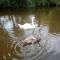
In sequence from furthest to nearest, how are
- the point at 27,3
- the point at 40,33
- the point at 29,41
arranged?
the point at 27,3 → the point at 40,33 → the point at 29,41

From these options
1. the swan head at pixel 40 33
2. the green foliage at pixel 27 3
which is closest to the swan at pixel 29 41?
the swan head at pixel 40 33

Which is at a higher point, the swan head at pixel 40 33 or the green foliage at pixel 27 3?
the green foliage at pixel 27 3

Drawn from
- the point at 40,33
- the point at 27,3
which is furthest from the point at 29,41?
the point at 27,3

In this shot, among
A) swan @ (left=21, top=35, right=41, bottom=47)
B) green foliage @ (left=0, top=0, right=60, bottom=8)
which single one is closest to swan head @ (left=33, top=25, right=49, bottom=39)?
swan @ (left=21, top=35, right=41, bottom=47)

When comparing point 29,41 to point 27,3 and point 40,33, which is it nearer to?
point 40,33

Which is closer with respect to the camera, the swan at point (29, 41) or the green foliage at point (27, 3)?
the swan at point (29, 41)

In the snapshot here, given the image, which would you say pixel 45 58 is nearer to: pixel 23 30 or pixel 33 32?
pixel 33 32

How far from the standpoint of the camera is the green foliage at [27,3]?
16.1 meters

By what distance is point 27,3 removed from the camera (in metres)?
16.7

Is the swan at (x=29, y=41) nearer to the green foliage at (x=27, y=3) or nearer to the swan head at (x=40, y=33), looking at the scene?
the swan head at (x=40, y=33)

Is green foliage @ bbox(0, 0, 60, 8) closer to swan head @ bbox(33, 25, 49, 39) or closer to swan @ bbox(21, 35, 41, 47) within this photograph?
swan head @ bbox(33, 25, 49, 39)

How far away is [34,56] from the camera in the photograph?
5598 mm

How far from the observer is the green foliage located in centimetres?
1608

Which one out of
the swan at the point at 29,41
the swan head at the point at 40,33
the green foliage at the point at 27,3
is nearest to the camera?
the swan at the point at 29,41
